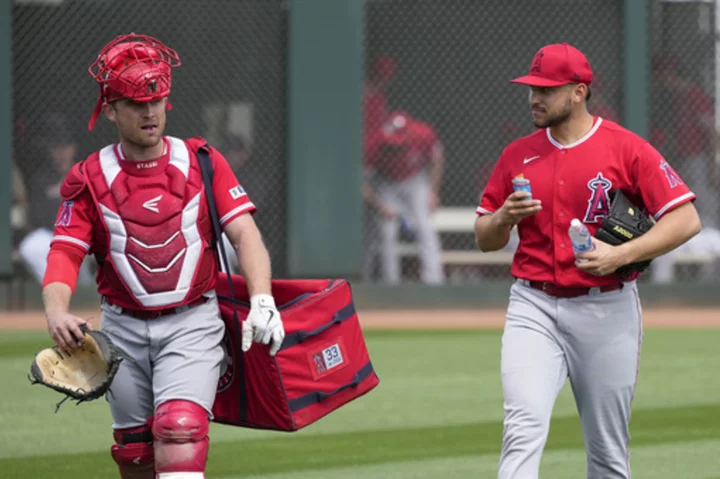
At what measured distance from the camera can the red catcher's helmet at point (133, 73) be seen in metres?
4.79

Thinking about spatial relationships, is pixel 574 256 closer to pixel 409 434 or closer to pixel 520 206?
pixel 520 206

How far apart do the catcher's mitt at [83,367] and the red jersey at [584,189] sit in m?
1.70

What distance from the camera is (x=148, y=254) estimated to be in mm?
4836

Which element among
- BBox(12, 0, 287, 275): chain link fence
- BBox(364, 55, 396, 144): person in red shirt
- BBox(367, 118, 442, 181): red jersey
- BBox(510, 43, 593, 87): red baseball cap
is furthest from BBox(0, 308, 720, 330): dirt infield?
BBox(510, 43, 593, 87): red baseball cap

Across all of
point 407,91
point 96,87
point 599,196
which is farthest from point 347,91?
point 599,196

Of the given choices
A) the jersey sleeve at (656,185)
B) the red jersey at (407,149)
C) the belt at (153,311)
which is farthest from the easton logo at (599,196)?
the red jersey at (407,149)

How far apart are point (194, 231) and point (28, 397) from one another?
4340 millimetres

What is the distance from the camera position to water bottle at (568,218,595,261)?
15.7ft

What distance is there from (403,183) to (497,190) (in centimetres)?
926

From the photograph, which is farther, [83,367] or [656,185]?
[656,185]

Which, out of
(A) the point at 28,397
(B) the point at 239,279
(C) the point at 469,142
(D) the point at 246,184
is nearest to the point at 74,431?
(A) the point at 28,397

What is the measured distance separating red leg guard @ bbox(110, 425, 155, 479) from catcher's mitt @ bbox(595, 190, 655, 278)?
192 centimetres

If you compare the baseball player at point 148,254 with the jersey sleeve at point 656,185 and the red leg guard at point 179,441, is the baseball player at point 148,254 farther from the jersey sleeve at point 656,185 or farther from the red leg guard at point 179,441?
the jersey sleeve at point 656,185

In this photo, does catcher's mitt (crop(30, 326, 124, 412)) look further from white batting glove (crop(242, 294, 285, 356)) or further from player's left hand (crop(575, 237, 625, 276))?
player's left hand (crop(575, 237, 625, 276))
